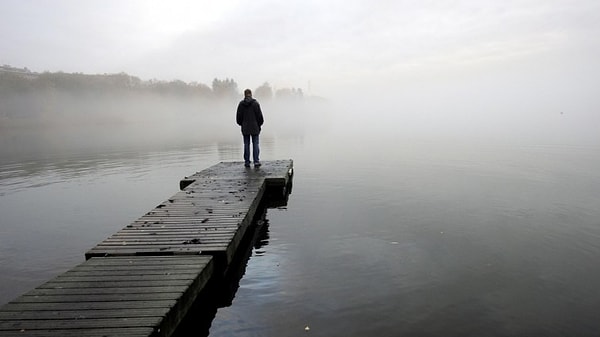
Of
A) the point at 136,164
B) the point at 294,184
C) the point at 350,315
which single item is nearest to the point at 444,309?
the point at 350,315

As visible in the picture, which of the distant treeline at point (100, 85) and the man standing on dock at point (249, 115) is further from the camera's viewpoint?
the distant treeline at point (100, 85)

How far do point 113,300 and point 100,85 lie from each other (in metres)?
146

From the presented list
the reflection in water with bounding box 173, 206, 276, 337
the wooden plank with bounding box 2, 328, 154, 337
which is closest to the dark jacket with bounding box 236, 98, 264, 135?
the reflection in water with bounding box 173, 206, 276, 337

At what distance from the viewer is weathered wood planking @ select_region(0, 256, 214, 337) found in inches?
196

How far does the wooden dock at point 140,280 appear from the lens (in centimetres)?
506

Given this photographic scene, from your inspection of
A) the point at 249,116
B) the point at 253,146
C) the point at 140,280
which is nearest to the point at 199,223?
the point at 140,280

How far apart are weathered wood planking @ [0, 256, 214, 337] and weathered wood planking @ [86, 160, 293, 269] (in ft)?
1.59

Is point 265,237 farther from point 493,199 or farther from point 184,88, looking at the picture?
point 184,88

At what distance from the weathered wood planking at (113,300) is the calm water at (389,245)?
111 cm

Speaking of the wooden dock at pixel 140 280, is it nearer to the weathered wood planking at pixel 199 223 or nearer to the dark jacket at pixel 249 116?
the weathered wood planking at pixel 199 223

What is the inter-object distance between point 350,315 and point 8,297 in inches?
266

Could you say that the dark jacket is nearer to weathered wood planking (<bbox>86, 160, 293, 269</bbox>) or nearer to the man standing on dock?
the man standing on dock

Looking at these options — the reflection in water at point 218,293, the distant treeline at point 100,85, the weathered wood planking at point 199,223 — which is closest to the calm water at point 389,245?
the reflection in water at point 218,293

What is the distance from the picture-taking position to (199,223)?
959 centimetres
